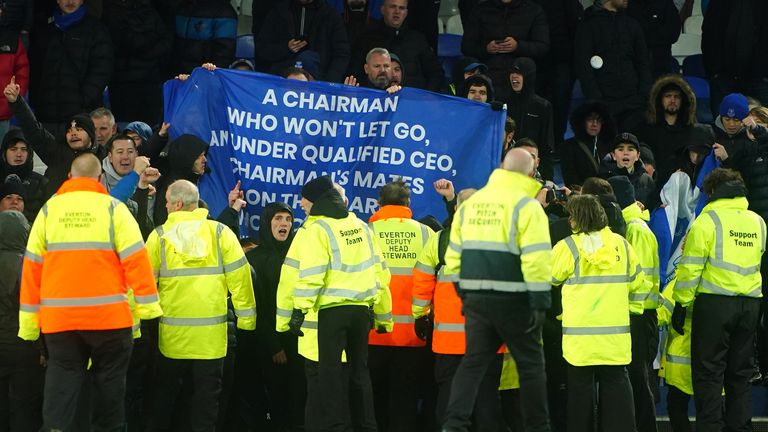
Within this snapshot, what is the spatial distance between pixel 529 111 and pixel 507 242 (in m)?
4.92

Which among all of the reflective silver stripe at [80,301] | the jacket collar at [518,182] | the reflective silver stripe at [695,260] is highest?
the jacket collar at [518,182]

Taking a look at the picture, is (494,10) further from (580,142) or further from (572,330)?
(572,330)

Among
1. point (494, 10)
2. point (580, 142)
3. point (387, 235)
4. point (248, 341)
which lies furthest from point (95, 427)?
point (494, 10)

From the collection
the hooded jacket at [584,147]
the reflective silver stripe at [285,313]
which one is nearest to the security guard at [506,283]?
the reflective silver stripe at [285,313]

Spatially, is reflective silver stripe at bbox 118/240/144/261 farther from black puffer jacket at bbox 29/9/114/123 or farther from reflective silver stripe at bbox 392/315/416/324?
black puffer jacket at bbox 29/9/114/123

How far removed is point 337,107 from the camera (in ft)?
44.7

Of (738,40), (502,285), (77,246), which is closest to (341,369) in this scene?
(502,285)

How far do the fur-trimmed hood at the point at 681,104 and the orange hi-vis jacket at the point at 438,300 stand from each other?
4.18 metres

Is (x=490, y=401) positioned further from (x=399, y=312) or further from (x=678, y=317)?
(x=678, y=317)

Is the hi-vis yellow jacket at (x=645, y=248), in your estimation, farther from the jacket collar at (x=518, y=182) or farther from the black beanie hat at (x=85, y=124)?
the black beanie hat at (x=85, y=124)

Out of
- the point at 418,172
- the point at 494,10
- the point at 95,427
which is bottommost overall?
the point at 95,427

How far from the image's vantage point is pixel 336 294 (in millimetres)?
11500

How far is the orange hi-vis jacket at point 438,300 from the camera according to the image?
38.9ft

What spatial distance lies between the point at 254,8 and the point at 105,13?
67.4 inches
